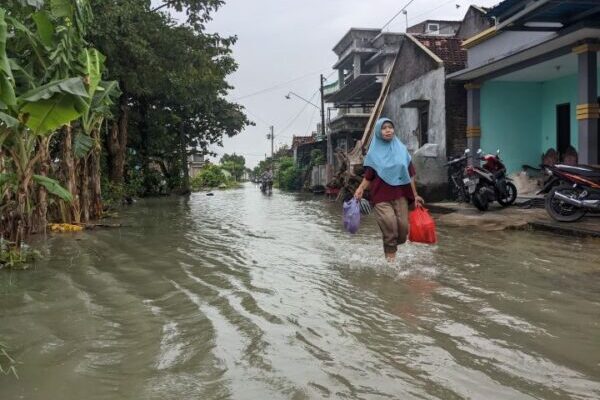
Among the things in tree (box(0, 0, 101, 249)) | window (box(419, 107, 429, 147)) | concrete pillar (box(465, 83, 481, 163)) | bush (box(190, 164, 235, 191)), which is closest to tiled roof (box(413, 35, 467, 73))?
concrete pillar (box(465, 83, 481, 163))

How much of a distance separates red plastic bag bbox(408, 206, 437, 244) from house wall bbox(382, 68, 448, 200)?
863 centimetres

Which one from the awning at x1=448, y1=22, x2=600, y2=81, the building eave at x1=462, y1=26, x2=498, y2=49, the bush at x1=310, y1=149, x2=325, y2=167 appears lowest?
the bush at x1=310, y1=149, x2=325, y2=167

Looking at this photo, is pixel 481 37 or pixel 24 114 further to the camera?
pixel 481 37

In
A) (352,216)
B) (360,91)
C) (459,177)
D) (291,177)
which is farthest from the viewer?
(291,177)

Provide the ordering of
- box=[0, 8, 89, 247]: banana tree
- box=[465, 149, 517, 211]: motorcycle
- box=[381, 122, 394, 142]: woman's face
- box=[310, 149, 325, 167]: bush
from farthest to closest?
box=[310, 149, 325, 167]: bush, box=[465, 149, 517, 211]: motorcycle, box=[381, 122, 394, 142]: woman's face, box=[0, 8, 89, 247]: banana tree

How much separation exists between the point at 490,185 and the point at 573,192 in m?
2.91

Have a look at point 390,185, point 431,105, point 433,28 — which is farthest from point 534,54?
point 433,28

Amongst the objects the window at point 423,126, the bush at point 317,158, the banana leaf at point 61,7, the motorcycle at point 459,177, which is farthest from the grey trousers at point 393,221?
the bush at point 317,158

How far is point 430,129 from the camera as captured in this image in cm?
1662

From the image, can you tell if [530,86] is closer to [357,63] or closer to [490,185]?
[490,185]

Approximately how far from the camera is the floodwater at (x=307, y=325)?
2914mm

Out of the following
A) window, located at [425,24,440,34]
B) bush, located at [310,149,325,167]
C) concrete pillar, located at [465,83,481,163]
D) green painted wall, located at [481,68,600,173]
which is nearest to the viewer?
concrete pillar, located at [465,83,481,163]

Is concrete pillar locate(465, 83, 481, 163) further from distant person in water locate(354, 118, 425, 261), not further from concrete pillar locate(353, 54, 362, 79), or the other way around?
concrete pillar locate(353, 54, 362, 79)

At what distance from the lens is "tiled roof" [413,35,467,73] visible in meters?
16.2
